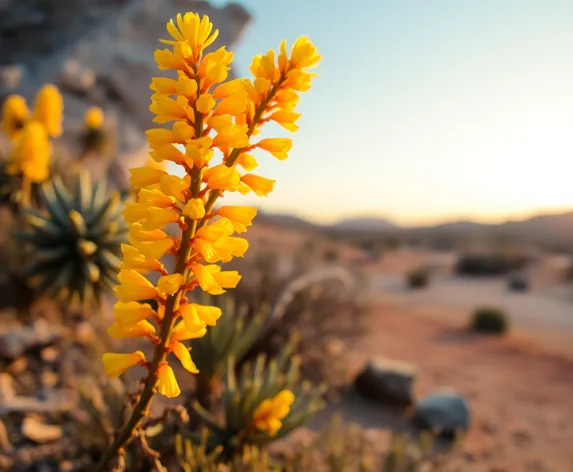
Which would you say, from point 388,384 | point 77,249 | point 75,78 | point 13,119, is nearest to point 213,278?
point 77,249

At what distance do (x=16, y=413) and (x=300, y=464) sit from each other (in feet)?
7.53

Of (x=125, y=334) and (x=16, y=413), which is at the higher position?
(x=125, y=334)

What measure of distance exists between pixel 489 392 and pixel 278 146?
7.63m

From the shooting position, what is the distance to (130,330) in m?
1.42

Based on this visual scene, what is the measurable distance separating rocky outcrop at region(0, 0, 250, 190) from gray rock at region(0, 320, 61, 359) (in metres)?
18.7

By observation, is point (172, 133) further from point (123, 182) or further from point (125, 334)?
point (123, 182)

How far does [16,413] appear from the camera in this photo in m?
3.73

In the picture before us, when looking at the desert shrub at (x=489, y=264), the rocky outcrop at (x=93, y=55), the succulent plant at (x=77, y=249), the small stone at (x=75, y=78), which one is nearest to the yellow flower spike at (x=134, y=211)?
the succulent plant at (x=77, y=249)

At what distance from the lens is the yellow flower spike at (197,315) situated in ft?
4.38

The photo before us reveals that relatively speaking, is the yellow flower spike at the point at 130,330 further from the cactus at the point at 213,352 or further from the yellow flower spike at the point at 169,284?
the cactus at the point at 213,352

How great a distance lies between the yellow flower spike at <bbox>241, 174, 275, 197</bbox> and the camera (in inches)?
55.4

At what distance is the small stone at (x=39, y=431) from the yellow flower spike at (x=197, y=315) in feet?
9.44

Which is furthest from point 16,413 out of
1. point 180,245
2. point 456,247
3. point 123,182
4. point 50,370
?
point 456,247

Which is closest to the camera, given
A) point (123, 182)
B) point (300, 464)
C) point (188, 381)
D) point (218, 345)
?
point (300, 464)
